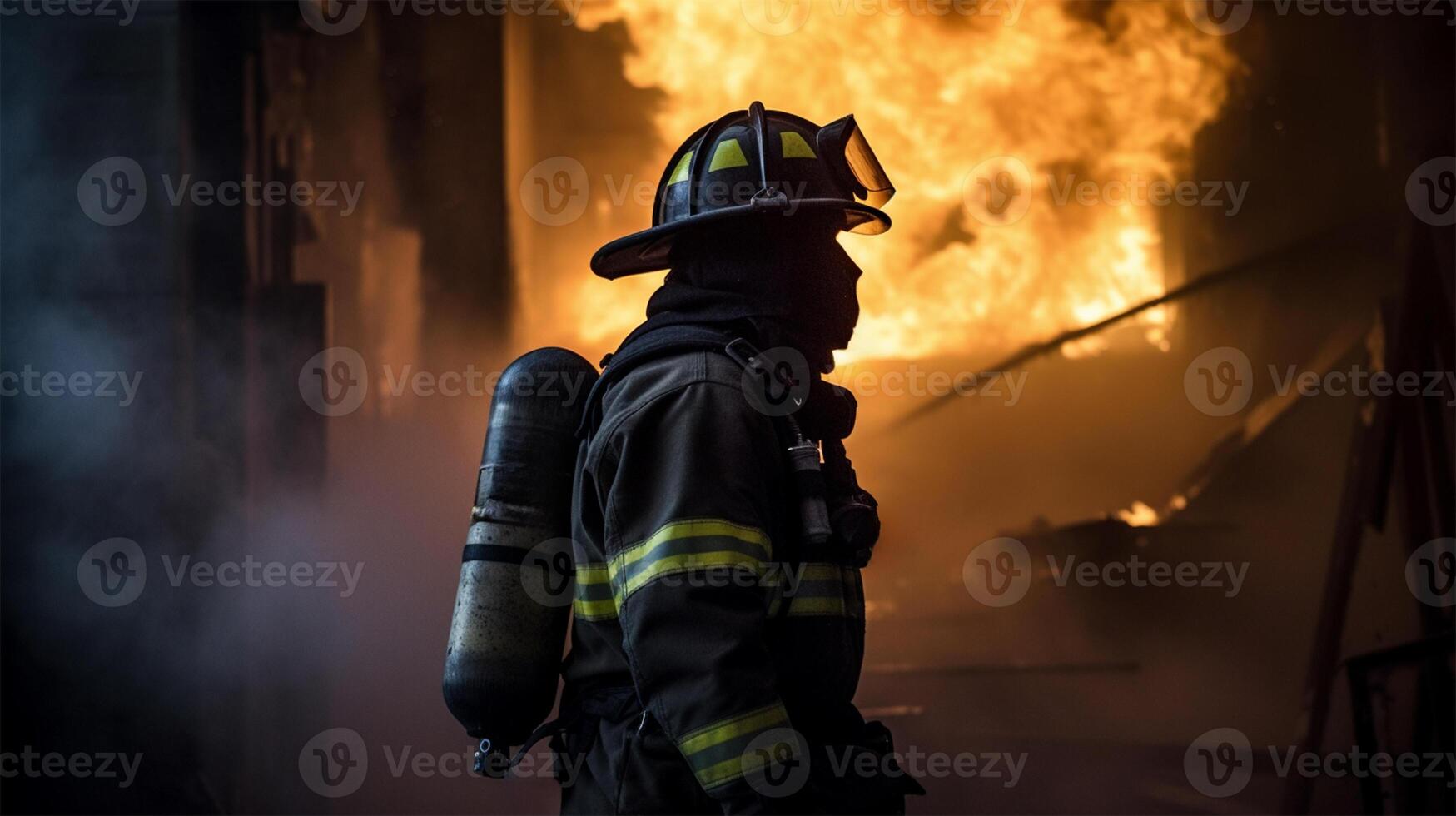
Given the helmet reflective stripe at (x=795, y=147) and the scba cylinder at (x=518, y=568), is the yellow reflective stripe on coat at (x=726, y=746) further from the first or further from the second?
the helmet reflective stripe at (x=795, y=147)

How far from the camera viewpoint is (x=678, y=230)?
2262 millimetres

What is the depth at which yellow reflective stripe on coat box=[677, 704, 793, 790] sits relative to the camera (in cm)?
170

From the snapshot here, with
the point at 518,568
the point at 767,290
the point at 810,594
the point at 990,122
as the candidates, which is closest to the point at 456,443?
the point at 990,122

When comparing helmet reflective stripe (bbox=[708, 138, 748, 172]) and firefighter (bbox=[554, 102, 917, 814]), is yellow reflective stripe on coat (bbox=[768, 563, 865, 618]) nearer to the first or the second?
firefighter (bbox=[554, 102, 917, 814])

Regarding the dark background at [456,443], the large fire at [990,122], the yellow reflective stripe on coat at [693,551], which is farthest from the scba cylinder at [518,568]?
the large fire at [990,122]

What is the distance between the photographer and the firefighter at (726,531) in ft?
5.75

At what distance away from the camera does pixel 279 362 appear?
5.70 metres

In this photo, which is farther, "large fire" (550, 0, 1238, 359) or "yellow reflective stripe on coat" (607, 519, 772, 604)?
"large fire" (550, 0, 1238, 359)

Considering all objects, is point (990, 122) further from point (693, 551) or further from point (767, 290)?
point (693, 551)

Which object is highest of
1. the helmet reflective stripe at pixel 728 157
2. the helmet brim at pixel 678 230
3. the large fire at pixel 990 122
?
the large fire at pixel 990 122

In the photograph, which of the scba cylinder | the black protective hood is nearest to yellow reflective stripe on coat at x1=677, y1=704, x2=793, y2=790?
the scba cylinder

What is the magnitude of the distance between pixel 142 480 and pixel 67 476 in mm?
305

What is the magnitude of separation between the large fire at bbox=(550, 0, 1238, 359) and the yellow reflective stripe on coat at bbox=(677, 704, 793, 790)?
4866mm

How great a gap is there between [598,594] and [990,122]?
5.11m
